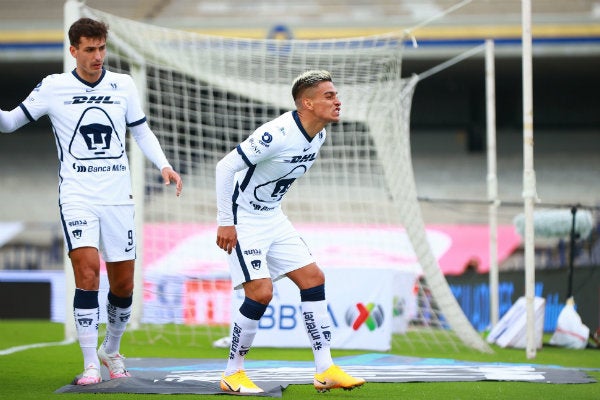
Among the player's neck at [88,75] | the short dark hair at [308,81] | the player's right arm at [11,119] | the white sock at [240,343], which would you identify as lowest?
the white sock at [240,343]

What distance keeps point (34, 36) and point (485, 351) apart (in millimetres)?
17084

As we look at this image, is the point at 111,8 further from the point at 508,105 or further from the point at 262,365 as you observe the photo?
the point at 262,365

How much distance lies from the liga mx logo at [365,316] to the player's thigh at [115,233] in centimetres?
414

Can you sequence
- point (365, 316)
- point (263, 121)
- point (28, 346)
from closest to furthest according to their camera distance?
point (28, 346)
point (365, 316)
point (263, 121)

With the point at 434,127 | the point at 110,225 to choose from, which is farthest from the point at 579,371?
the point at 434,127

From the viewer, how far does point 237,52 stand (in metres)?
11.1

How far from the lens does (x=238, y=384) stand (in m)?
5.71

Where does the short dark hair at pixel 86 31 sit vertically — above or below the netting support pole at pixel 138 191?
above

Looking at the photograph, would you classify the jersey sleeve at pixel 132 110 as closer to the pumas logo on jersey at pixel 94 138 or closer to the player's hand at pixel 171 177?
the pumas logo on jersey at pixel 94 138

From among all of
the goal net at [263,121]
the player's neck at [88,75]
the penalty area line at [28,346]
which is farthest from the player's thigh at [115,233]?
the goal net at [263,121]

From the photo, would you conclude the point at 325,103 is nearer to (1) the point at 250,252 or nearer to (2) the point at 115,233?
(1) the point at 250,252

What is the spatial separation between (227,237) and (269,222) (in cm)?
36

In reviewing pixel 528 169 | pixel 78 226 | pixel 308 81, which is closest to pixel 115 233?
pixel 78 226

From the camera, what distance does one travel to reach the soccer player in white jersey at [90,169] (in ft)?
19.4
